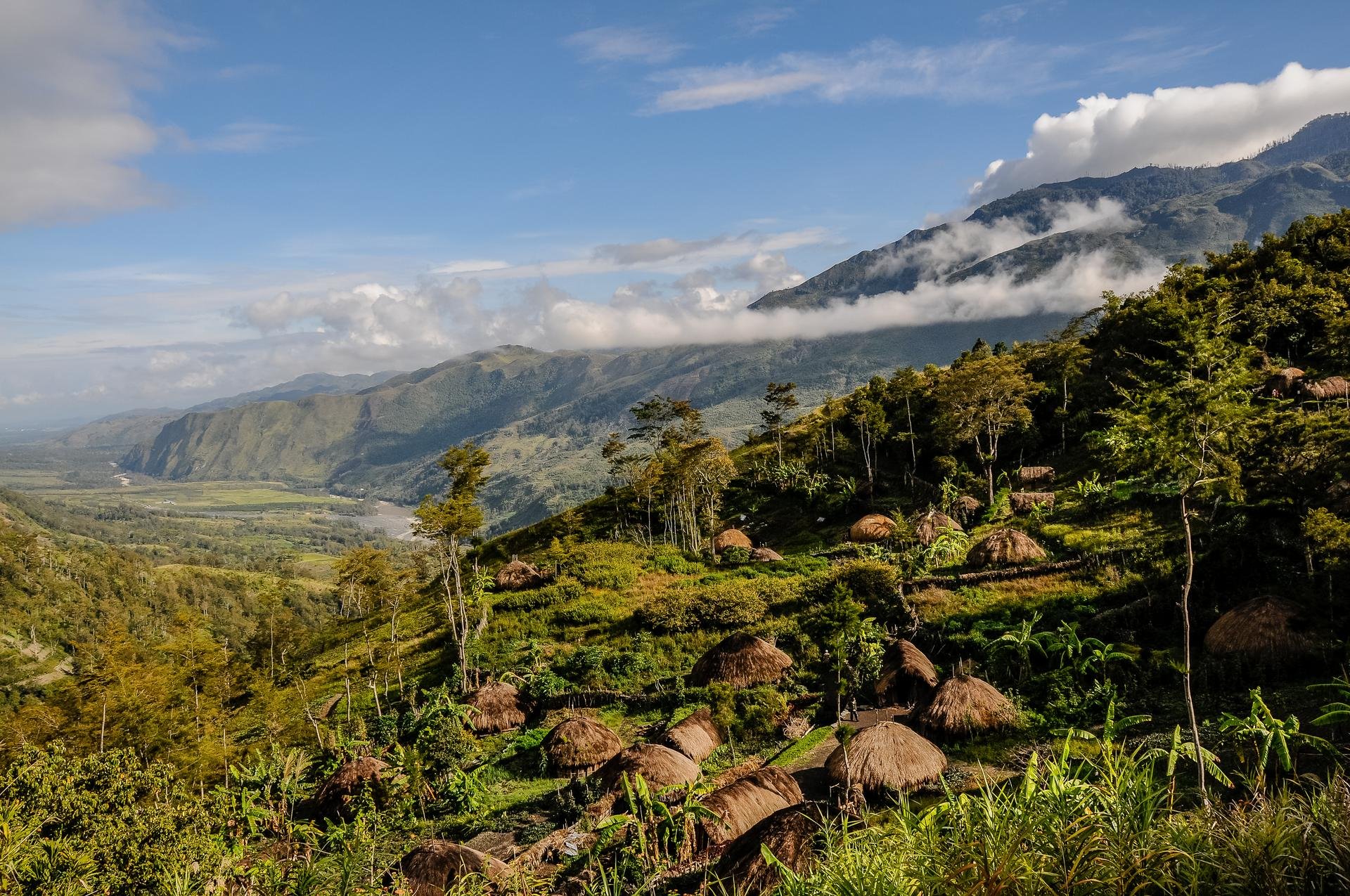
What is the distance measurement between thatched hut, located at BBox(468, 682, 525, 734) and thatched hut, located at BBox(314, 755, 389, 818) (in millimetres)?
4676

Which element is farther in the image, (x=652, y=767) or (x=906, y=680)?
(x=906, y=680)

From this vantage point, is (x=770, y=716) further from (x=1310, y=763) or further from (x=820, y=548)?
(x=820, y=548)

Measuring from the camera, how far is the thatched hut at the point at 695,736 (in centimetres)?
2010

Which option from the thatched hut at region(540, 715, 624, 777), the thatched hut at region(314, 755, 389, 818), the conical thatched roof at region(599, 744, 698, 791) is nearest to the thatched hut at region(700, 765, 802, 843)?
the conical thatched roof at region(599, 744, 698, 791)

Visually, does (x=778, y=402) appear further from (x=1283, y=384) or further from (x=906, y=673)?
(x=906, y=673)

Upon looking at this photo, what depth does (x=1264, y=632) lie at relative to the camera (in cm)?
1820

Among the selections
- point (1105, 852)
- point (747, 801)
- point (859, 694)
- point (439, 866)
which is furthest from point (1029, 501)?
point (1105, 852)

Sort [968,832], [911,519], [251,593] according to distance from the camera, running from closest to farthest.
Answer: 1. [968,832]
2. [911,519]
3. [251,593]

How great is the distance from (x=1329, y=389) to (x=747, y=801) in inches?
1550

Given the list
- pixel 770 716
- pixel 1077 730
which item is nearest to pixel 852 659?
pixel 770 716

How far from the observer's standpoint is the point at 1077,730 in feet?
57.4

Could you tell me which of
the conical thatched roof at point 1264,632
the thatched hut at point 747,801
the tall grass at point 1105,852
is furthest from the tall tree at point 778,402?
the tall grass at point 1105,852

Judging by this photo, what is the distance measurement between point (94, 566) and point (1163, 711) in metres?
162

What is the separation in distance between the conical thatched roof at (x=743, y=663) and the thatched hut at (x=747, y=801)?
802 cm
